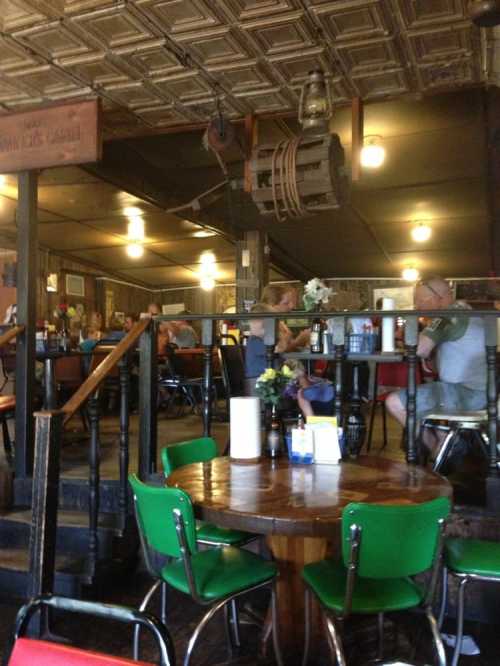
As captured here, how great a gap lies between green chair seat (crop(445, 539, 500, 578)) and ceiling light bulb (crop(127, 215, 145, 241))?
5.77 metres

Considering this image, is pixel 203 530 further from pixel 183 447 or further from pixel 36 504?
pixel 36 504

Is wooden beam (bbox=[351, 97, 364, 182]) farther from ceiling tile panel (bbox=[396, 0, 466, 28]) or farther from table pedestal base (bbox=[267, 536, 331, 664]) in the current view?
table pedestal base (bbox=[267, 536, 331, 664])

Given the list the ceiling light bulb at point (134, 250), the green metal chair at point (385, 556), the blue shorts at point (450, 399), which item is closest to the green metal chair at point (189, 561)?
the green metal chair at point (385, 556)

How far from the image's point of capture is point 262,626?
261cm

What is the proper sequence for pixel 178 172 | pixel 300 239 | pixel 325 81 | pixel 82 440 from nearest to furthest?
pixel 325 81, pixel 82 440, pixel 178 172, pixel 300 239

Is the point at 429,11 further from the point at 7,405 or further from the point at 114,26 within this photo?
the point at 7,405

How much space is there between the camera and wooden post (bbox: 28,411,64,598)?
8.30 ft

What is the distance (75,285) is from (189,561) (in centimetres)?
878

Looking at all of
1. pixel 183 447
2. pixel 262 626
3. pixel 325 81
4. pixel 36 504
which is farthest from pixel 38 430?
pixel 325 81

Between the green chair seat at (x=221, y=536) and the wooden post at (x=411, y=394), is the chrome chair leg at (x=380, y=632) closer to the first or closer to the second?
the green chair seat at (x=221, y=536)

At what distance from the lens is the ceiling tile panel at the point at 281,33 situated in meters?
2.89

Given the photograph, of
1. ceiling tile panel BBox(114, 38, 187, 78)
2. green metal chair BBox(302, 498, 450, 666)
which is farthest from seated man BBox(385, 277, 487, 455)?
ceiling tile panel BBox(114, 38, 187, 78)

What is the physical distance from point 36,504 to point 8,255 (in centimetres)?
700

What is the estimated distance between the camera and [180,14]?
9.45ft
